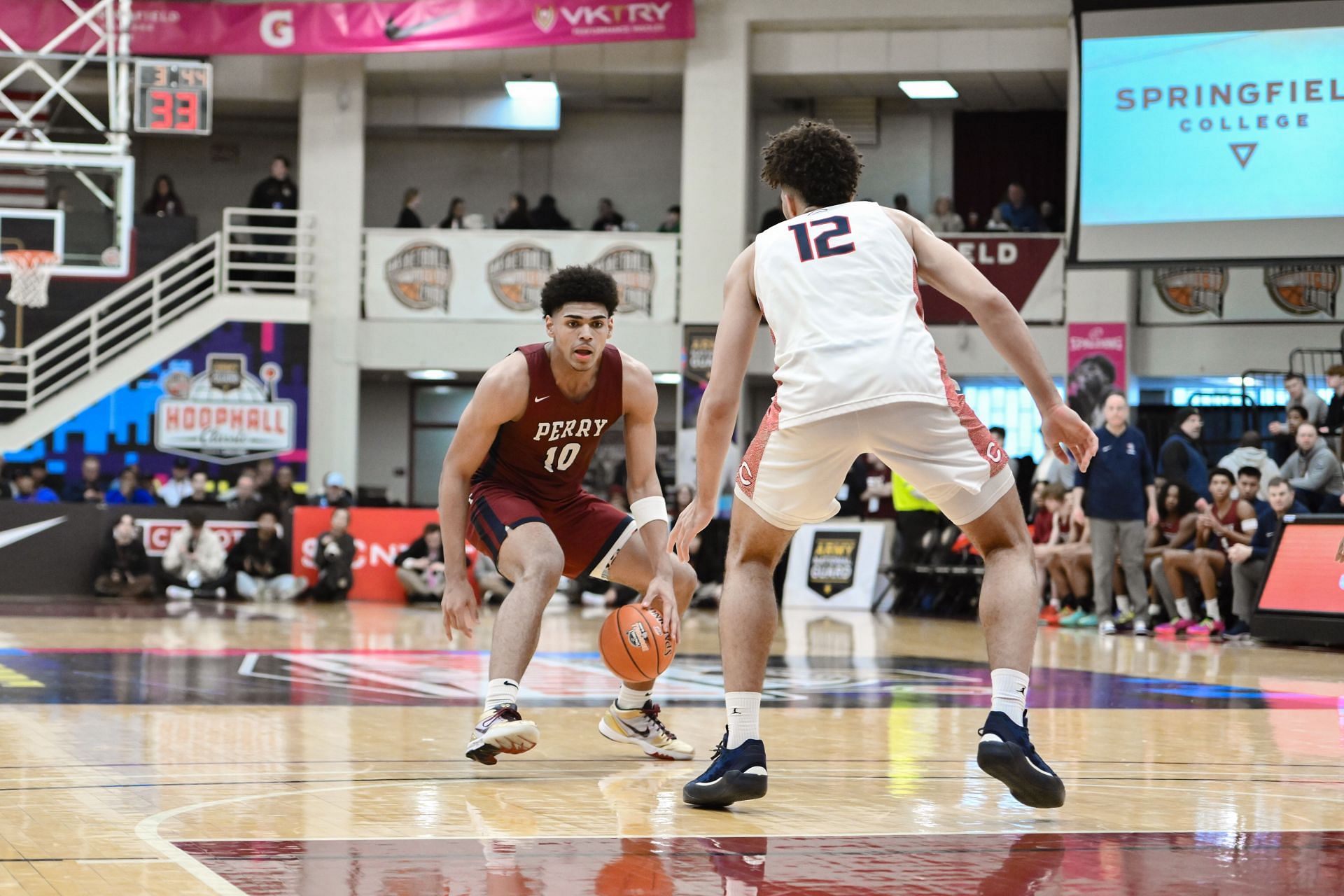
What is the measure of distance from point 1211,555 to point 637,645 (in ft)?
27.2

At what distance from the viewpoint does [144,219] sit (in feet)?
68.6

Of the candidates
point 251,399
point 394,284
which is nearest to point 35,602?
point 251,399

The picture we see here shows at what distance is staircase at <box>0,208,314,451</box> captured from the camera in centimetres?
1923

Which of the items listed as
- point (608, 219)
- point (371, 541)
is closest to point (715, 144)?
point (608, 219)

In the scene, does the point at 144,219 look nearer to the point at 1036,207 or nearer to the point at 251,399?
the point at 251,399

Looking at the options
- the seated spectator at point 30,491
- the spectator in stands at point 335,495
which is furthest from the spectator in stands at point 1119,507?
the seated spectator at point 30,491

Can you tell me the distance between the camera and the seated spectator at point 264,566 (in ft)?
55.9

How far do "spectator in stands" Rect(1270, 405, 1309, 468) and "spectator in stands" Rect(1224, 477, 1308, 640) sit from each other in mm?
1159

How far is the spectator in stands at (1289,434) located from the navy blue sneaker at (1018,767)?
9.78 metres

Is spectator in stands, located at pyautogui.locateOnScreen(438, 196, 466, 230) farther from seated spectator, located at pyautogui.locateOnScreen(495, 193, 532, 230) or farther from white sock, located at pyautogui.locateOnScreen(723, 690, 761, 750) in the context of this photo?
white sock, located at pyautogui.locateOnScreen(723, 690, 761, 750)

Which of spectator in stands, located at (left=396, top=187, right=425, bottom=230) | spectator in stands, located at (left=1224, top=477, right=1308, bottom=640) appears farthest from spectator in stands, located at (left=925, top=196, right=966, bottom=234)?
spectator in stands, located at (left=1224, top=477, right=1308, bottom=640)

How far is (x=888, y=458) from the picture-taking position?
13.5 feet

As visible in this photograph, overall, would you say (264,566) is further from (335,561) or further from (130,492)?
(130,492)

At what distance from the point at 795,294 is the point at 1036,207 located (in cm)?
1998
